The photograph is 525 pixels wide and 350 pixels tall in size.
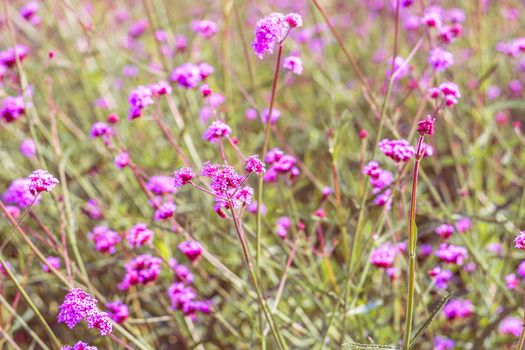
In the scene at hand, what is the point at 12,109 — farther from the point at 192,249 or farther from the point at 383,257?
the point at 383,257

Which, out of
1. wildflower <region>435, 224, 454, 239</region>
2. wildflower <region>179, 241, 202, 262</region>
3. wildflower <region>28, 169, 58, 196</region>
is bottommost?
wildflower <region>435, 224, 454, 239</region>

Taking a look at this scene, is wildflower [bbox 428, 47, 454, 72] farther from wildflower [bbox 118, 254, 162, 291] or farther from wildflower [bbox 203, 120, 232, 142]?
wildflower [bbox 118, 254, 162, 291]

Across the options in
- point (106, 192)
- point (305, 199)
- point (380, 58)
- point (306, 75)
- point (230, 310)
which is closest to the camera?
point (230, 310)

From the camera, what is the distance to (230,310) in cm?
213

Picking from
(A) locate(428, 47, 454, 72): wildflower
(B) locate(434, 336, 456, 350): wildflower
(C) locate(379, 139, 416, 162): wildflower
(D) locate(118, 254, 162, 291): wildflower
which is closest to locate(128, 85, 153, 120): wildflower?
(D) locate(118, 254, 162, 291): wildflower

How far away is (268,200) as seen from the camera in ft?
A: 8.27

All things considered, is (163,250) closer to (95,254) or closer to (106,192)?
(95,254)

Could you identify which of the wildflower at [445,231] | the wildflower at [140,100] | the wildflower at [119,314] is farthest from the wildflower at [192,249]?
the wildflower at [445,231]

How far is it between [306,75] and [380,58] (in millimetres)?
445

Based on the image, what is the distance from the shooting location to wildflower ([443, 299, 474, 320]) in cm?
178

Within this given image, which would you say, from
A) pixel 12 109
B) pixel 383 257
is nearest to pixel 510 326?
pixel 383 257

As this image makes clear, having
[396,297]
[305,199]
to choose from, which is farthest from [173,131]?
[396,297]

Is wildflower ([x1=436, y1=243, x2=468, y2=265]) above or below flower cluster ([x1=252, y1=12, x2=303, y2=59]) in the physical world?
below

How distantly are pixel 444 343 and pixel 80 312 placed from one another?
3.56 feet
